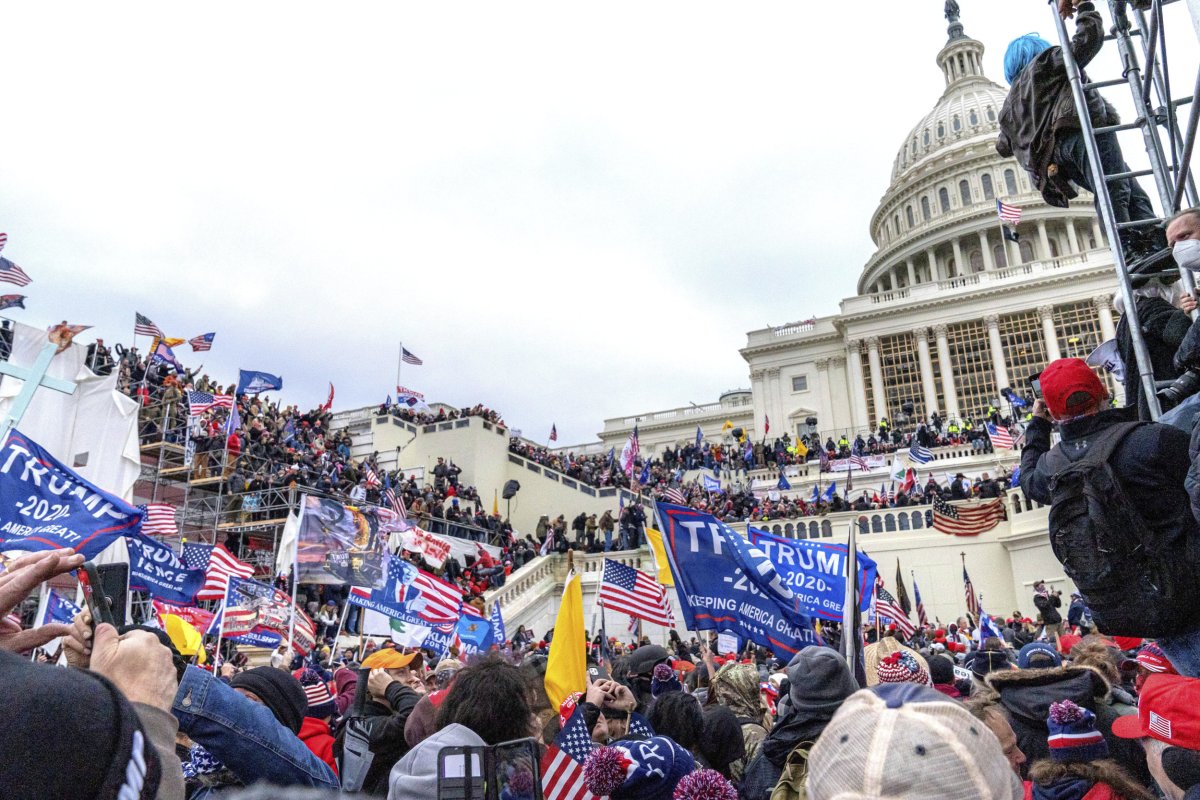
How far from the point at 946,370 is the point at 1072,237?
733 inches

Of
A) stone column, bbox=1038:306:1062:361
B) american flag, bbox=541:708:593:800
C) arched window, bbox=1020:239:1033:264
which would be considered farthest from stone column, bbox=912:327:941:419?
american flag, bbox=541:708:593:800

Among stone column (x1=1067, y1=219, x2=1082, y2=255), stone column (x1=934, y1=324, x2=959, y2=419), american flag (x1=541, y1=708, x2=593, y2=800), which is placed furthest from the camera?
stone column (x1=1067, y1=219, x2=1082, y2=255)

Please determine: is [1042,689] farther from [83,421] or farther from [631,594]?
[83,421]

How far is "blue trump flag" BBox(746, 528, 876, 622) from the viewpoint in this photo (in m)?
7.66

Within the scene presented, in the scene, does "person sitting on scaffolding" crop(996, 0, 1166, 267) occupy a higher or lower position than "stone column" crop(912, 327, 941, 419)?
lower

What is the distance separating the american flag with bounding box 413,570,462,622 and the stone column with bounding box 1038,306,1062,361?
154 feet

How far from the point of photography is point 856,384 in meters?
52.8

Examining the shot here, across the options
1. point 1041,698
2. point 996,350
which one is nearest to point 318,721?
point 1041,698

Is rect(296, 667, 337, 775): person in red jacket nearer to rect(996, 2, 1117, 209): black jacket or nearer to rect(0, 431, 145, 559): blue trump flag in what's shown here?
rect(0, 431, 145, 559): blue trump flag

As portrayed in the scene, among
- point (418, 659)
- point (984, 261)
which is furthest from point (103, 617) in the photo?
point (984, 261)

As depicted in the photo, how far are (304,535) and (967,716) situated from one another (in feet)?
56.8

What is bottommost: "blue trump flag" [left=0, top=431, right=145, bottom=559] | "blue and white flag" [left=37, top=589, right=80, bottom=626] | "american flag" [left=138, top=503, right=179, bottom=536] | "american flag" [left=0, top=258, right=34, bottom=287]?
"blue and white flag" [left=37, top=589, right=80, bottom=626]

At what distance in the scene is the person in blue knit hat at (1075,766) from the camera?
2.70m

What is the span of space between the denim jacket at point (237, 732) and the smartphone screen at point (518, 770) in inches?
25.9
